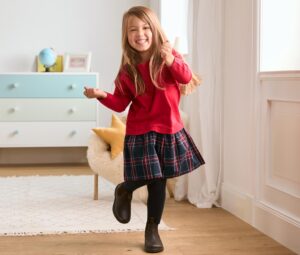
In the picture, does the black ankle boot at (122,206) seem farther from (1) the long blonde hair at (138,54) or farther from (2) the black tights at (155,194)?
(1) the long blonde hair at (138,54)

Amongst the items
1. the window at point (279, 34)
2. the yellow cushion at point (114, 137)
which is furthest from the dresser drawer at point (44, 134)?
the window at point (279, 34)

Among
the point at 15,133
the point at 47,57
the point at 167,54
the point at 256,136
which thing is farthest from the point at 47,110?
the point at 167,54

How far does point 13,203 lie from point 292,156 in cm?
171

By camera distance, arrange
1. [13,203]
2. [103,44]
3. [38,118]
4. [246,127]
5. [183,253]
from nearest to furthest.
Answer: [183,253] < [246,127] < [13,203] < [38,118] < [103,44]

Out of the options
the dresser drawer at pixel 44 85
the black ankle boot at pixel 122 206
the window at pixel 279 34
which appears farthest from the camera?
the dresser drawer at pixel 44 85

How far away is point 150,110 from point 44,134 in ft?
9.01

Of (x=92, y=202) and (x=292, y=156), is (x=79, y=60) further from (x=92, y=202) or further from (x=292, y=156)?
(x=292, y=156)

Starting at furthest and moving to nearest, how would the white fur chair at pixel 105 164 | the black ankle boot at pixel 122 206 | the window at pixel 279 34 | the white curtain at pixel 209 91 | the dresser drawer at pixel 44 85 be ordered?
the dresser drawer at pixel 44 85
the white fur chair at pixel 105 164
the white curtain at pixel 209 91
the window at pixel 279 34
the black ankle boot at pixel 122 206

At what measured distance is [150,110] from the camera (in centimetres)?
244

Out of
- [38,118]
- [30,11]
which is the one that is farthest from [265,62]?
[30,11]

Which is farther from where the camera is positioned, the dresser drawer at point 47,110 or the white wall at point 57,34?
the white wall at point 57,34

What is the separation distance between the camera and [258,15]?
9.21ft

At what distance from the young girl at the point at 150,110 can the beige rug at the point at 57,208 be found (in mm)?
443

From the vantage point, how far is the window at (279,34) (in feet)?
9.16
